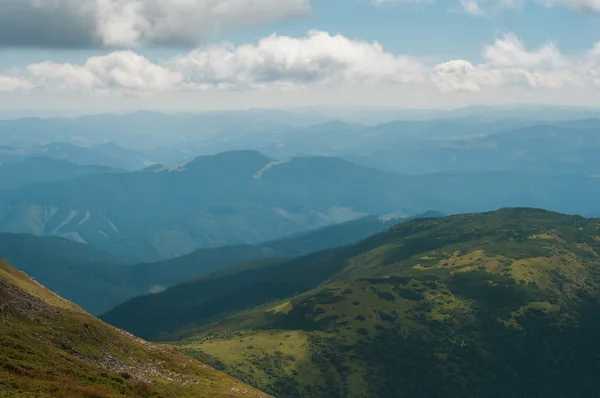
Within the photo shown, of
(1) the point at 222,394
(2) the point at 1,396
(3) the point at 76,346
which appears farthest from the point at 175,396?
(2) the point at 1,396

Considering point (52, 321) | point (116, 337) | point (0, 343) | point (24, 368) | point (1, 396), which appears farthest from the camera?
point (116, 337)

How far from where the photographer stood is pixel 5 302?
103 m

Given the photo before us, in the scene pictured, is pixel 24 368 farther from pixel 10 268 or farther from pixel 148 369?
pixel 10 268

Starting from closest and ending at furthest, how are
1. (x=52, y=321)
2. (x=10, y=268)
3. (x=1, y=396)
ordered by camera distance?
(x=1, y=396), (x=52, y=321), (x=10, y=268)

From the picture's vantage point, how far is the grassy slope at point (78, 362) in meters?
75.1

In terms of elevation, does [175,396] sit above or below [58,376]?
below

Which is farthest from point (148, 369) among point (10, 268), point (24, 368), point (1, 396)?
point (10, 268)

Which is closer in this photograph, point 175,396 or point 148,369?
point 175,396

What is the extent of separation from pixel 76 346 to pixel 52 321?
8474mm

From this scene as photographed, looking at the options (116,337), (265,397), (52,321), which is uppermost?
(52,321)

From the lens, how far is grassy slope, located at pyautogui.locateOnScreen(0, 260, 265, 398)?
7506 cm

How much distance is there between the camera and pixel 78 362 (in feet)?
305

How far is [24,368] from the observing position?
3046 inches

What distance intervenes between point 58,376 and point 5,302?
3314cm
